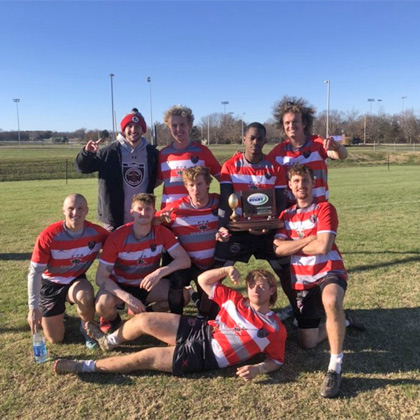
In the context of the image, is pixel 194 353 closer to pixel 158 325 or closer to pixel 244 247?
pixel 158 325

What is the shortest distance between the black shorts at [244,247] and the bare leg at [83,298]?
4.42ft

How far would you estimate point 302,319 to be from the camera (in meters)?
3.98

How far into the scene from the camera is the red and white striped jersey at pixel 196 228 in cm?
425

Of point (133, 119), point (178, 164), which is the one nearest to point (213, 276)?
point (178, 164)

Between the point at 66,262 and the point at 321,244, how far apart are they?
2530mm

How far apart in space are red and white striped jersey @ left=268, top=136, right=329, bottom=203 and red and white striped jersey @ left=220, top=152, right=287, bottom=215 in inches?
8.3

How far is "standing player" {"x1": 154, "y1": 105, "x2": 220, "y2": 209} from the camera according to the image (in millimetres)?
4418

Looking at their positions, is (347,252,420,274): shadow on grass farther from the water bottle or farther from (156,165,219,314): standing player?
the water bottle

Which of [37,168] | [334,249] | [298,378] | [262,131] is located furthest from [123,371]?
[37,168]

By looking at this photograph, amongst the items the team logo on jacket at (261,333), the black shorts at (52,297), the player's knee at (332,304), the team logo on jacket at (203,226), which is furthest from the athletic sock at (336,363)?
the black shorts at (52,297)

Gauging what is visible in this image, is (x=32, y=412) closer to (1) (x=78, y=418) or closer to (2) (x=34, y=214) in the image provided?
(1) (x=78, y=418)

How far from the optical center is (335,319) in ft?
11.1

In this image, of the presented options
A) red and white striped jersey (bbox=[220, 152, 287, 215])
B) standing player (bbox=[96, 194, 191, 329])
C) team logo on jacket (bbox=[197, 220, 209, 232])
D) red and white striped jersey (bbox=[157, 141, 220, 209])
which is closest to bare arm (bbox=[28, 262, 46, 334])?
standing player (bbox=[96, 194, 191, 329])

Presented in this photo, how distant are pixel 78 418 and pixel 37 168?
29.9 m
